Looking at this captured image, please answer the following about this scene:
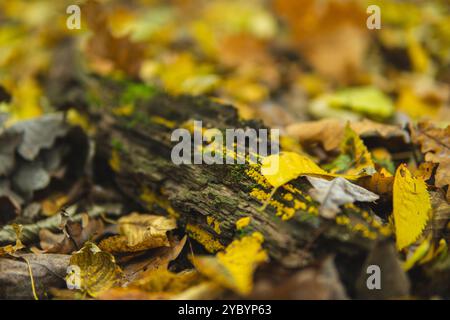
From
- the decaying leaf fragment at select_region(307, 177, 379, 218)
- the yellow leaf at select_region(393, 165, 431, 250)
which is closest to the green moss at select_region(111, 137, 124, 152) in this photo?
the decaying leaf fragment at select_region(307, 177, 379, 218)

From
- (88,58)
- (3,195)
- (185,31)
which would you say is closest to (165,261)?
(3,195)

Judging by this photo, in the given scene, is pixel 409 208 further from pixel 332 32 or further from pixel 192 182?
pixel 332 32

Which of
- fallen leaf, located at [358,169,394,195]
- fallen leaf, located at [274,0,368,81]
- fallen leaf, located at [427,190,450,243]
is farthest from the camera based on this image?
fallen leaf, located at [274,0,368,81]

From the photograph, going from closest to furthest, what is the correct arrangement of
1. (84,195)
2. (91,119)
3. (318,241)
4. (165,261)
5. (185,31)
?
(318,241) < (165,261) < (84,195) < (91,119) < (185,31)

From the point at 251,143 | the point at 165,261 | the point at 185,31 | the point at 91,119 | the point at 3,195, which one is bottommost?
the point at 165,261

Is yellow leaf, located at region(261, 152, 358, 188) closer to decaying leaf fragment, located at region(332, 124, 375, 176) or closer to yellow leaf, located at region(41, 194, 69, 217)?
decaying leaf fragment, located at region(332, 124, 375, 176)

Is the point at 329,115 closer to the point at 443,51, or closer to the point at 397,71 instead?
the point at 397,71
